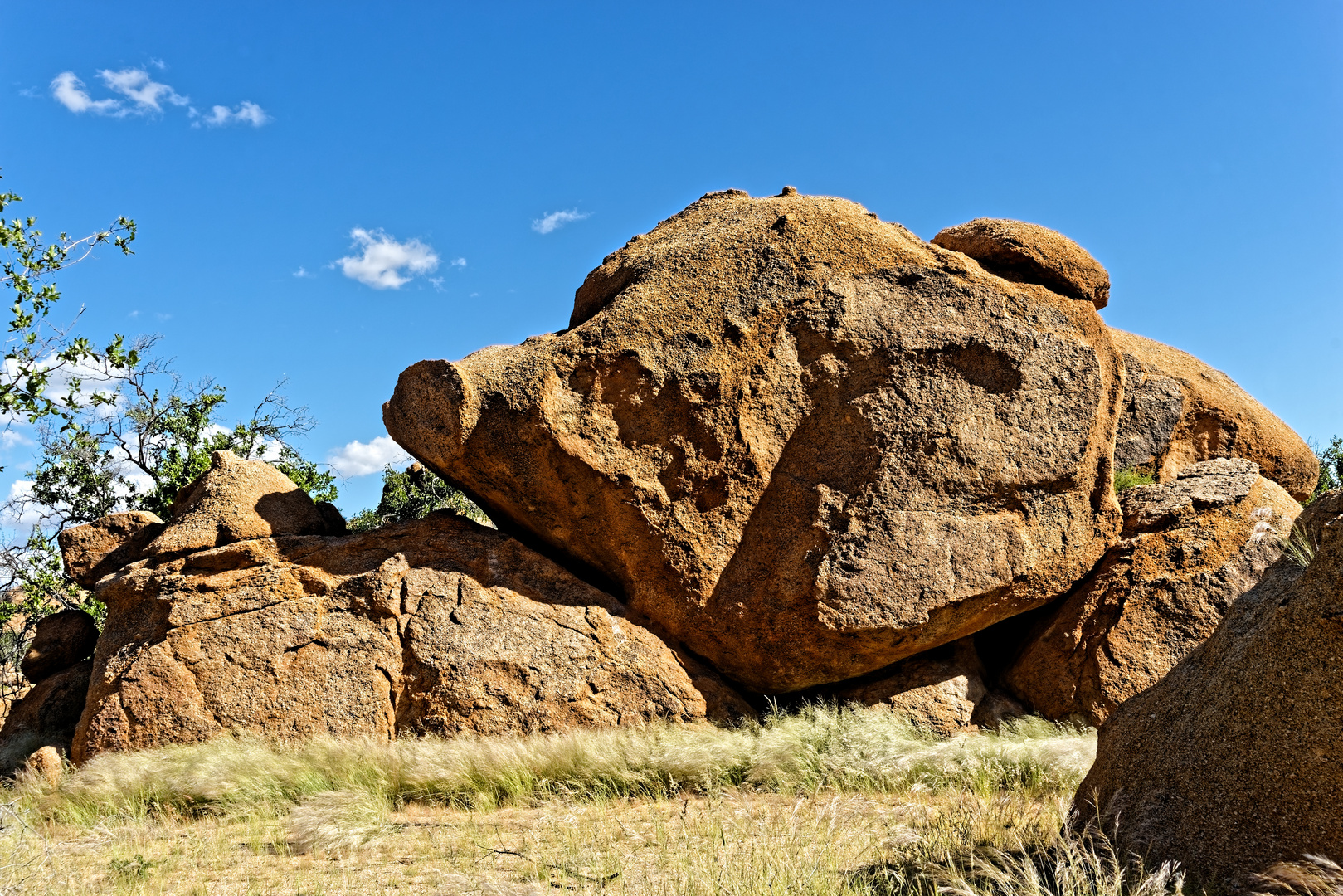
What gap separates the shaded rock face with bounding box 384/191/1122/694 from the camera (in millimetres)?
8297

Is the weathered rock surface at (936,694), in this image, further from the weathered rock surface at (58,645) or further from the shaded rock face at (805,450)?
the weathered rock surface at (58,645)

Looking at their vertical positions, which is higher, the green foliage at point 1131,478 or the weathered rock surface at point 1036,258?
the weathered rock surface at point 1036,258

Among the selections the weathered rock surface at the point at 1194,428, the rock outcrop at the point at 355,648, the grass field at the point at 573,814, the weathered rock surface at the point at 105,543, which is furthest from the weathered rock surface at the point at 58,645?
the weathered rock surface at the point at 1194,428

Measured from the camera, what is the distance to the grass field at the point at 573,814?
4812mm

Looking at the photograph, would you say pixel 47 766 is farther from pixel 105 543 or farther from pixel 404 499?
pixel 404 499

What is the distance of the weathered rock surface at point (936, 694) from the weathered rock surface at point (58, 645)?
25.2 feet

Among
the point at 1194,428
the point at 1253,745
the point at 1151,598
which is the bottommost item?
the point at 1253,745

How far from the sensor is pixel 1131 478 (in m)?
10.3

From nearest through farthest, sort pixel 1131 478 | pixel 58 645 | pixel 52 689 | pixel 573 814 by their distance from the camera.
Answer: pixel 573 814 → pixel 52 689 → pixel 58 645 → pixel 1131 478

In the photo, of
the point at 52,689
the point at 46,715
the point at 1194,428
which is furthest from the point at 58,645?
the point at 1194,428

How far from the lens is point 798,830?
543cm

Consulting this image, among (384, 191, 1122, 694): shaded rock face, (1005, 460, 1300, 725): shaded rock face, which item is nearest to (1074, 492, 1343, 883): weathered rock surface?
(384, 191, 1122, 694): shaded rock face

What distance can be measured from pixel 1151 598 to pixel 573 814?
5391 millimetres

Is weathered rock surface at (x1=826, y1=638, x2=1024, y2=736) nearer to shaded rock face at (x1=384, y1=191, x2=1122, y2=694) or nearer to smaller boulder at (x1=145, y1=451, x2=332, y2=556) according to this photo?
shaded rock face at (x1=384, y1=191, x2=1122, y2=694)
